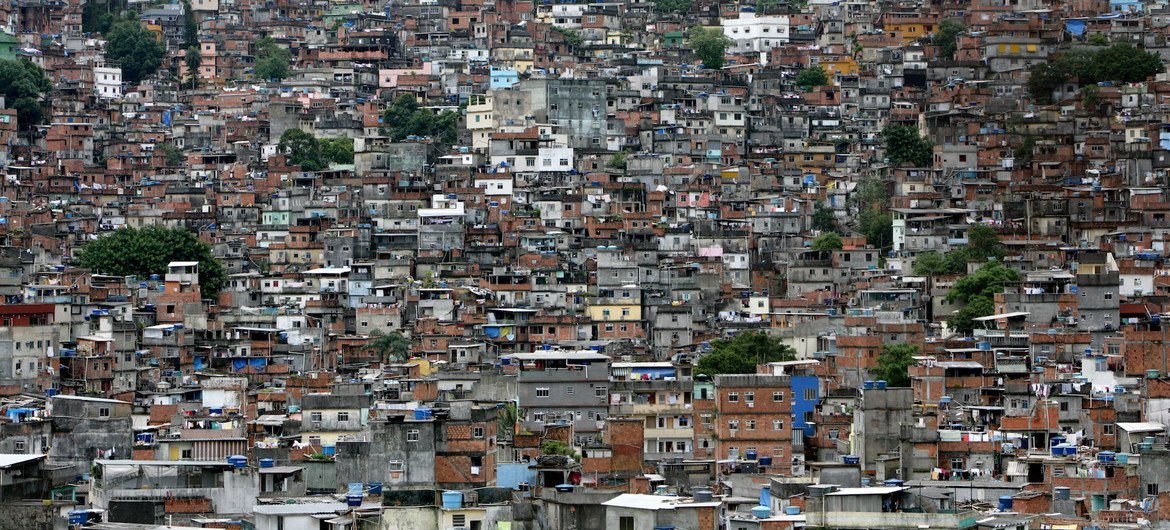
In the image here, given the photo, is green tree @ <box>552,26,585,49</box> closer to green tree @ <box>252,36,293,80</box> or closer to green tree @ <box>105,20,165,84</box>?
green tree @ <box>252,36,293,80</box>

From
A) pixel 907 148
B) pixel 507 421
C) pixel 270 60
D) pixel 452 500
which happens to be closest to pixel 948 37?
pixel 907 148

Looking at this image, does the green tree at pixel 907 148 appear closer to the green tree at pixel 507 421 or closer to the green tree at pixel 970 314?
the green tree at pixel 970 314

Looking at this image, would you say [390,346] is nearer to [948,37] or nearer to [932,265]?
[932,265]

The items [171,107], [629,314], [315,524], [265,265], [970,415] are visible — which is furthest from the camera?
[171,107]

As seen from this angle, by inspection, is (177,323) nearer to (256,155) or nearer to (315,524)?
(256,155)

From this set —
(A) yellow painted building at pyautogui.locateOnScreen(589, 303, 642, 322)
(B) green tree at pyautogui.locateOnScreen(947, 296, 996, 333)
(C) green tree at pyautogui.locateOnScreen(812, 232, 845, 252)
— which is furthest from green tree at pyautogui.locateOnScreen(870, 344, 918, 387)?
(C) green tree at pyautogui.locateOnScreen(812, 232, 845, 252)

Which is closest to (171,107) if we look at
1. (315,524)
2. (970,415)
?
(970,415)
